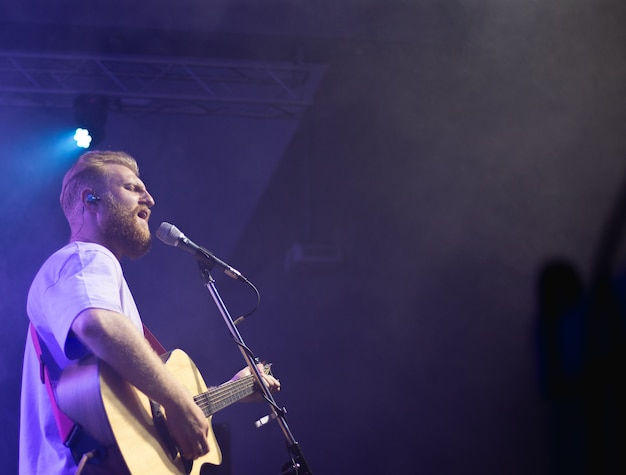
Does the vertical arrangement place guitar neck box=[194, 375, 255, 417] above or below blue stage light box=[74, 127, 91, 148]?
below

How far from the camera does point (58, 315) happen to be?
1.61 metres

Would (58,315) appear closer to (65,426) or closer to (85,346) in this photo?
(85,346)

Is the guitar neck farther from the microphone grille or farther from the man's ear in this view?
the man's ear

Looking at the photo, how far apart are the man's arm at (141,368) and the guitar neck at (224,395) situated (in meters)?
0.23

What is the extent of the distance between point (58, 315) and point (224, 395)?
0.65 meters

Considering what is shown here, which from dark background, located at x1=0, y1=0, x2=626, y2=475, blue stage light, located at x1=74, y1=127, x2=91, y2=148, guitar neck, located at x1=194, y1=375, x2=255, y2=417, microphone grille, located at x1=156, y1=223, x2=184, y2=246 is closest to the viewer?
guitar neck, located at x1=194, y1=375, x2=255, y2=417

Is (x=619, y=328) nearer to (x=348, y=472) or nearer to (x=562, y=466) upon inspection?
(x=562, y=466)

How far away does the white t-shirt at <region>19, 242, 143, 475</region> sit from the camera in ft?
5.24

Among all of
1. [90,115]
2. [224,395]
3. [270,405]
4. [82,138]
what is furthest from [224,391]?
[82,138]

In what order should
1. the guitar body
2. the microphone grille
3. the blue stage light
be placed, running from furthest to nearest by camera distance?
the blue stage light < the microphone grille < the guitar body

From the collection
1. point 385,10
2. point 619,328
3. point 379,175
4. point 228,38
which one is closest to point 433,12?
point 385,10

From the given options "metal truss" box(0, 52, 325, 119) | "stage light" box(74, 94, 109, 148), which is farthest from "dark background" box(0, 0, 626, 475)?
"stage light" box(74, 94, 109, 148)

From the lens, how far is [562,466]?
16.5ft

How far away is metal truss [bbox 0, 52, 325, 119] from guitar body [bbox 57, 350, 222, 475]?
361 centimetres
